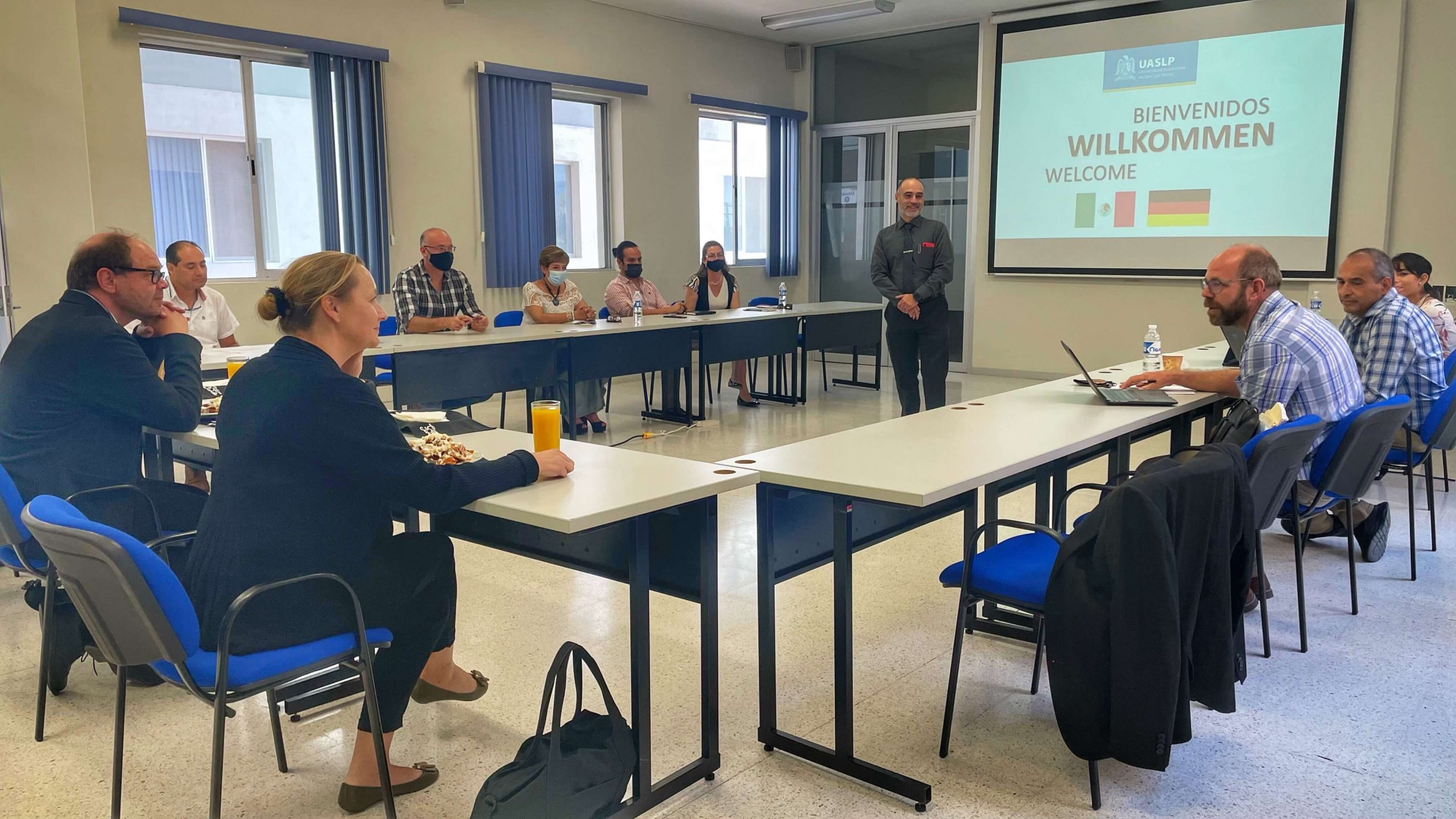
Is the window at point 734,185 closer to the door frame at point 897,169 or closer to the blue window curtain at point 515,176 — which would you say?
the door frame at point 897,169

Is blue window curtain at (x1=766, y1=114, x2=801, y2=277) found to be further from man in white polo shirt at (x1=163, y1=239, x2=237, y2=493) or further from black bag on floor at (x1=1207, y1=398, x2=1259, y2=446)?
black bag on floor at (x1=1207, y1=398, x2=1259, y2=446)

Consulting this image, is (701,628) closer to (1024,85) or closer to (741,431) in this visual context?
(741,431)

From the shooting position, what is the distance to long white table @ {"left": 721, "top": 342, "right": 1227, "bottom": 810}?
2.16 m

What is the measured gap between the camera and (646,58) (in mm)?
8453

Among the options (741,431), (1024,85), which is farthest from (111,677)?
(1024,85)

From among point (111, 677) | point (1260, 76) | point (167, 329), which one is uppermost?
point (1260, 76)

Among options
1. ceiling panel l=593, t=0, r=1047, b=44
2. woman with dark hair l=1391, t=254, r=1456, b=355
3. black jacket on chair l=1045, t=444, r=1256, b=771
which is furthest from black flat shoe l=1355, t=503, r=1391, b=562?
ceiling panel l=593, t=0, r=1047, b=44

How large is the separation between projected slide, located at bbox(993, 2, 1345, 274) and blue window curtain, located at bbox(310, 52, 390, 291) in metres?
4.97

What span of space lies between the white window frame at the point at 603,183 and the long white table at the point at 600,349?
5.19 ft

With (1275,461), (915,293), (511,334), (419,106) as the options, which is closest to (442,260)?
(511,334)

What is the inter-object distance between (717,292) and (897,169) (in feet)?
9.67

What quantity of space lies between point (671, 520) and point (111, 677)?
5.94 ft

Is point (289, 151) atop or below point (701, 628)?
atop

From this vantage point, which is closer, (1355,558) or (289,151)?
(1355,558)
